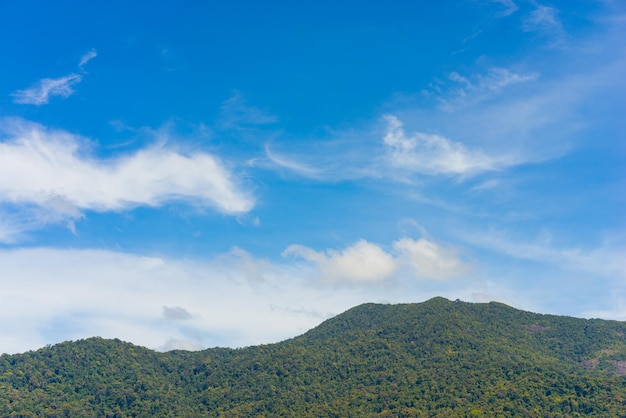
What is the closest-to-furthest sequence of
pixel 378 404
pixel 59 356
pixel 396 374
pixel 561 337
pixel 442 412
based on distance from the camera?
pixel 442 412 → pixel 378 404 → pixel 396 374 → pixel 59 356 → pixel 561 337

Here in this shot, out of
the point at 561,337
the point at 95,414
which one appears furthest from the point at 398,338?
the point at 95,414

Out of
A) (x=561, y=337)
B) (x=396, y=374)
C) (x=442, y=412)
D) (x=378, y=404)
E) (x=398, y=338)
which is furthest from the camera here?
(x=561, y=337)

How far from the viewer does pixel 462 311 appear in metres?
156

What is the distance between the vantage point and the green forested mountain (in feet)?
363

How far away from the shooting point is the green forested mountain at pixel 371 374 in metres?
111

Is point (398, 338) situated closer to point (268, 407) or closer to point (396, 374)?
point (396, 374)

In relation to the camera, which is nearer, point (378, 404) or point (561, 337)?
point (378, 404)

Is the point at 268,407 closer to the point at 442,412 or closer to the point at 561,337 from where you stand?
the point at 442,412

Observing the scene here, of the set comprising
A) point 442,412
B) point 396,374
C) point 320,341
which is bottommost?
point 442,412

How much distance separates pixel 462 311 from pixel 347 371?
3990 cm

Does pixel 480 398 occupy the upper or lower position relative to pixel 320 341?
lower

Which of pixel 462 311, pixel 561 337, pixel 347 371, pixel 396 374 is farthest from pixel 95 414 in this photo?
pixel 561 337

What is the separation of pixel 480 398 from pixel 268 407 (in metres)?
41.2

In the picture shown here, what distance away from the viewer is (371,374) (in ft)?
423
